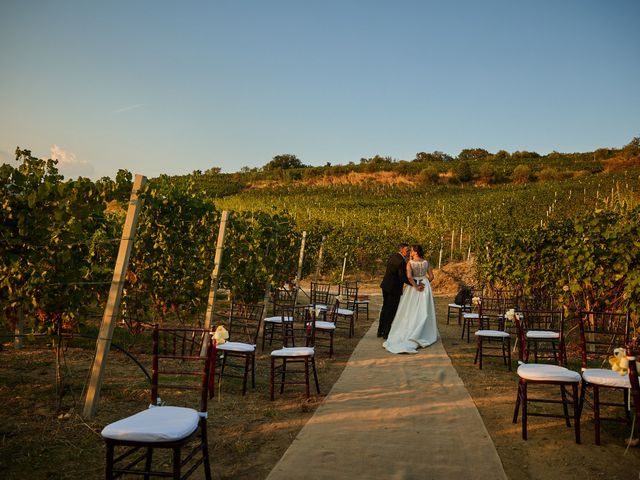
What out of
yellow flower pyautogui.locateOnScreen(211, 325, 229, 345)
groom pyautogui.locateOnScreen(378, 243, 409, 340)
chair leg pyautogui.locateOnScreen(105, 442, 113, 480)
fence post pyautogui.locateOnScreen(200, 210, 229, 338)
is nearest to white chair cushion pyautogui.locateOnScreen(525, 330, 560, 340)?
groom pyautogui.locateOnScreen(378, 243, 409, 340)

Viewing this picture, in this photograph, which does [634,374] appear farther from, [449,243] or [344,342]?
[449,243]

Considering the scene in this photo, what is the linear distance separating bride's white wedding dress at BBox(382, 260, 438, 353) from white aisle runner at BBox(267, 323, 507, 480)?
170 centimetres

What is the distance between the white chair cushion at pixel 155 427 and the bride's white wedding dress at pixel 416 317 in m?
5.39

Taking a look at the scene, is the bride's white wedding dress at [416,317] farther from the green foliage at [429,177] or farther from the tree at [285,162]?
the tree at [285,162]

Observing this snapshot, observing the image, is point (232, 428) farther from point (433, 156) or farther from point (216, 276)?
point (433, 156)

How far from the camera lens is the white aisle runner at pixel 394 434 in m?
3.15

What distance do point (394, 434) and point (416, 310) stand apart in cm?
435

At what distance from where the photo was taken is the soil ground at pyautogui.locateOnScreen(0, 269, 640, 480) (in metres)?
3.25

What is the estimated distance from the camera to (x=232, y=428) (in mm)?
4098

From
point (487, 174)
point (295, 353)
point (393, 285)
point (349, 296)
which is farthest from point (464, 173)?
point (295, 353)

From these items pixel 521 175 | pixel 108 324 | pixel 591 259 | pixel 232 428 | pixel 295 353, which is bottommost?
pixel 232 428

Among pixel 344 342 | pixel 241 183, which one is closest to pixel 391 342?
pixel 344 342

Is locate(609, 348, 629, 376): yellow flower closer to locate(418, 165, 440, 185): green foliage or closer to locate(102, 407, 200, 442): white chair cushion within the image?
locate(102, 407, 200, 442): white chair cushion

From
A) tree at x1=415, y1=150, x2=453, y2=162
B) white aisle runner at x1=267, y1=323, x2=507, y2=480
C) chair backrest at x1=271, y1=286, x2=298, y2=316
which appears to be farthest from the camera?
tree at x1=415, y1=150, x2=453, y2=162
